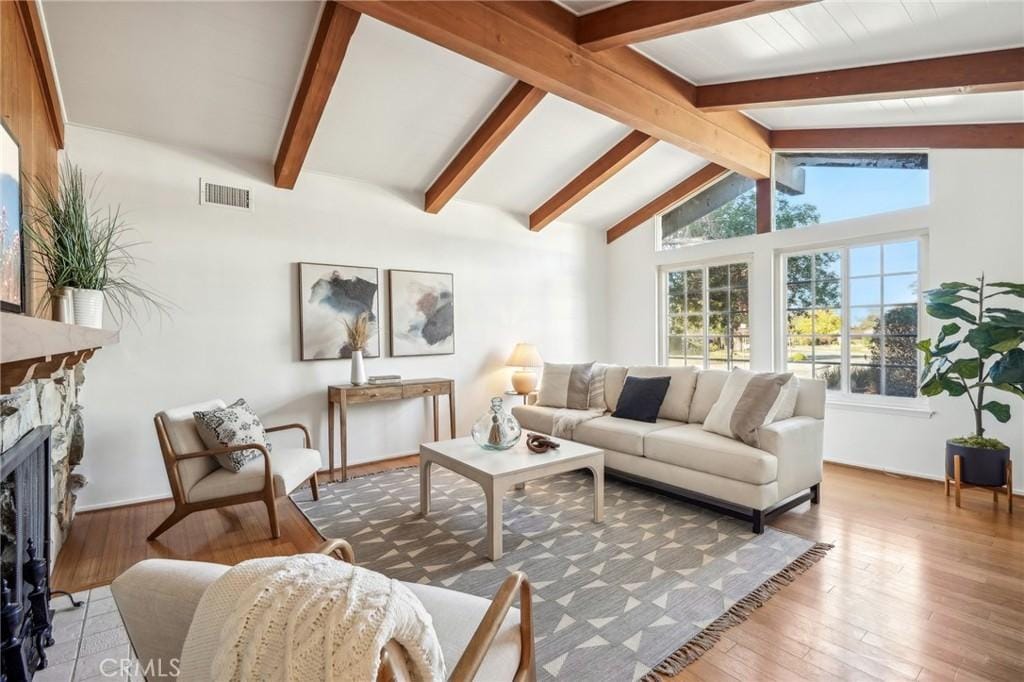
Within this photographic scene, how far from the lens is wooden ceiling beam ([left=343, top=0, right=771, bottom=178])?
250 cm

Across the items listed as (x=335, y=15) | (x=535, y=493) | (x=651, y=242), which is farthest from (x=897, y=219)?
(x=335, y=15)

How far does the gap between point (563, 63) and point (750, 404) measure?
2444 millimetres

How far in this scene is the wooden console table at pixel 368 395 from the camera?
3988 mm

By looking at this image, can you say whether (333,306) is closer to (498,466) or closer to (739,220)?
(498,466)

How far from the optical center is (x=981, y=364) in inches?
128

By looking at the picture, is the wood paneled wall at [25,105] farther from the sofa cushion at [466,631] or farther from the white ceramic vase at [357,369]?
the sofa cushion at [466,631]

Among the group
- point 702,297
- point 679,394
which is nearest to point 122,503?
point 679,394

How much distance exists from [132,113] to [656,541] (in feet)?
14.1

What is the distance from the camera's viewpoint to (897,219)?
400cm

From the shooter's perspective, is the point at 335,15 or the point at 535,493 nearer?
the point at 335,15

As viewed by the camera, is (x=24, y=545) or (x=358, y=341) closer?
(x=24, y=545)

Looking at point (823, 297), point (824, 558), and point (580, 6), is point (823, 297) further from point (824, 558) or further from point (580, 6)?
point (580, 6)

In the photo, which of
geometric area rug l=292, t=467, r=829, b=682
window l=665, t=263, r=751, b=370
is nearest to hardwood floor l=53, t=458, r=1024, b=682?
geometric area rug l=292, t=467, r=829, b=682

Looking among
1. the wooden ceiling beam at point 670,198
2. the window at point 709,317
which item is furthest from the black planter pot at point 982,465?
the wooden ceiling beam at point 670,198
